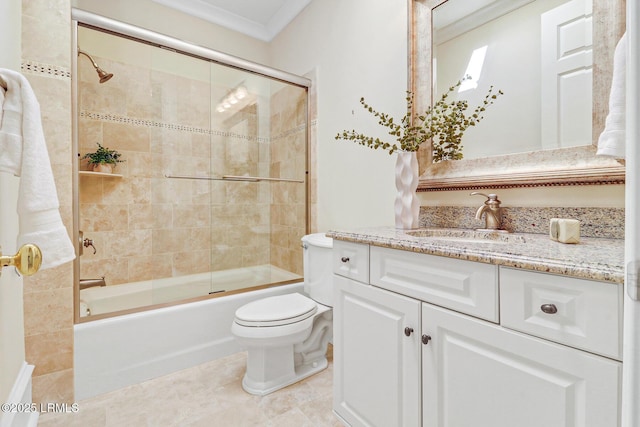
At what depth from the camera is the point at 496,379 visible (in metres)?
0.76

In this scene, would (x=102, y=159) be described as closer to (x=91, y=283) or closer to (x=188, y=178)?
(x=188, y=178)

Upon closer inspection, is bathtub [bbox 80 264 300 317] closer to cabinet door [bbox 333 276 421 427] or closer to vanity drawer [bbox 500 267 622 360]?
cabinet door [bbox 333 276 421 427]

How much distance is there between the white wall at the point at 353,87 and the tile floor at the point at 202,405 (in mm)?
1028


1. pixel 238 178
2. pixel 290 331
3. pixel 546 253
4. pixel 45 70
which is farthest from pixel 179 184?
pixel 546 253

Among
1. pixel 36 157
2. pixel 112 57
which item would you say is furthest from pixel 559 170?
pixel 112 57

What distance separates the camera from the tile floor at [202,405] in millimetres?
1348

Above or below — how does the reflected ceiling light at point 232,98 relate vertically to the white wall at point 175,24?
below

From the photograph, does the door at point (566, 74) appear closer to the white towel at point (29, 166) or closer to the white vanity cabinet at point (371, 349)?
the white vanity cabinet at point (371, 349)

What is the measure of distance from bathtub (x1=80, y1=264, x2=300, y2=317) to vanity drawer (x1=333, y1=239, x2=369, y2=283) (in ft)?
3.65

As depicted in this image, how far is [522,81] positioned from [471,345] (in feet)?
3.48

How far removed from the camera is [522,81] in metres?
1.21

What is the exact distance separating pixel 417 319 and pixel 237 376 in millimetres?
1245

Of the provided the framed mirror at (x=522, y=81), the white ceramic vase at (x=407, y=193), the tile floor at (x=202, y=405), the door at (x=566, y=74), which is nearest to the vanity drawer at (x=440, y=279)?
the white ceramic vase at (x=407, y=193)

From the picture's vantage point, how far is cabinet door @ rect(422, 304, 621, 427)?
2.01 ft
